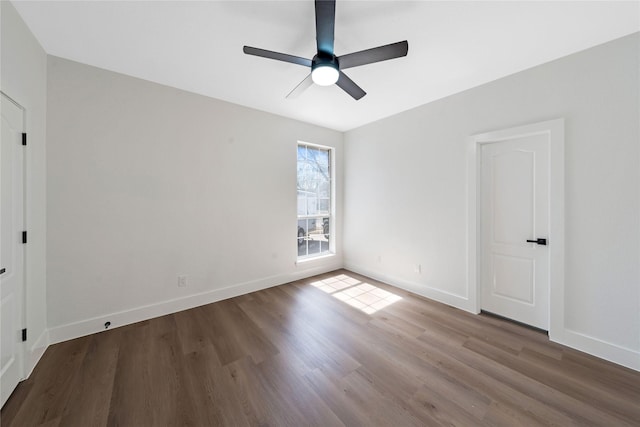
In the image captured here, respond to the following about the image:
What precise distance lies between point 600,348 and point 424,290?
1.61 m

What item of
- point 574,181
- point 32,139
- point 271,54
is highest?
point 271,54

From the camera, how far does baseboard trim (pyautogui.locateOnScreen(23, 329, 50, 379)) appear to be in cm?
178

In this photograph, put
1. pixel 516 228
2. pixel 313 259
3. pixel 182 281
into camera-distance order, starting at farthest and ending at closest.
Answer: pixel 313 259, pixel 182 281, pixel 516 228

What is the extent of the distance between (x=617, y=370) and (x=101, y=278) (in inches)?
190

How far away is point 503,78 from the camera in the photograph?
100 inches

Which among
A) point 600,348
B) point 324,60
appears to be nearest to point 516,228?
point 600,348

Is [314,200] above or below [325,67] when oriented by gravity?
below

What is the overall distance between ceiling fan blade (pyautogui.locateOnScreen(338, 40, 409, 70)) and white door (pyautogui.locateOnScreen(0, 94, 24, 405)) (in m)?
2.41

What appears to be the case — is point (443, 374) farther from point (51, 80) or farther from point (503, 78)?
point (51, 80)

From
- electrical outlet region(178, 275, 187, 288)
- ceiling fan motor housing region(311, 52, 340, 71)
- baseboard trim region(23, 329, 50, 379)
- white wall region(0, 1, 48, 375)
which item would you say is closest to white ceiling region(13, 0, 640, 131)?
white wall region(0, 1, 48, 375)

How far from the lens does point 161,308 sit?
2.74m

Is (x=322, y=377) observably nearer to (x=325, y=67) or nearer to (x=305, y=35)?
(x=325, y=67)

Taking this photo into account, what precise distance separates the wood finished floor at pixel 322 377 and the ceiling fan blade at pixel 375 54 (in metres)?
2.44

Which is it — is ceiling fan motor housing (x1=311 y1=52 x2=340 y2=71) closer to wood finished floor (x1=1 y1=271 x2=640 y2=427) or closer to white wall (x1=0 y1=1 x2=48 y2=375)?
white wall (x1=0 y1=1 x2=48 y2=375)
